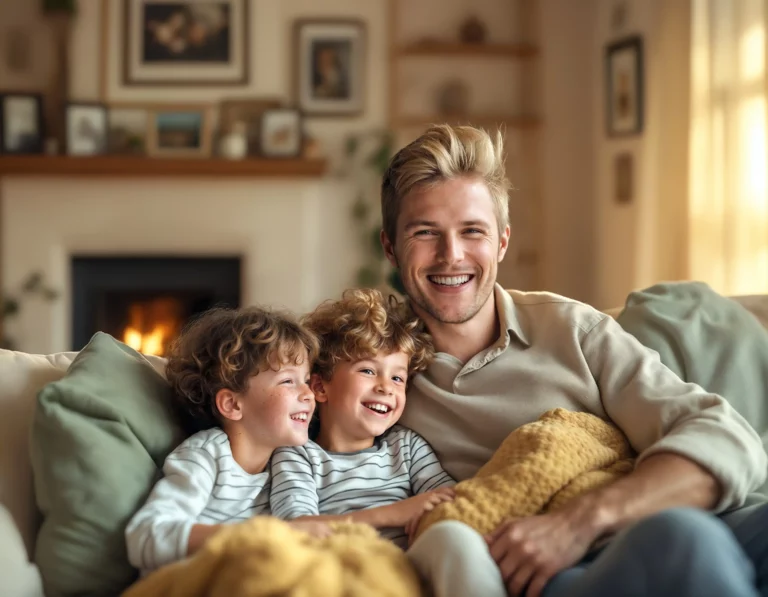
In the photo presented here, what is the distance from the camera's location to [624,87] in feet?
15.3

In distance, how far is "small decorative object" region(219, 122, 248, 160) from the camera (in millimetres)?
4679

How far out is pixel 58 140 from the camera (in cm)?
485

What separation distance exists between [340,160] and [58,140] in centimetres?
151

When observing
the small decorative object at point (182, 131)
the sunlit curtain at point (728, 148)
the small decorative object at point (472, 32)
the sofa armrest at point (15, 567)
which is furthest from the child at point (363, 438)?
the small decorative object at point (472, 32)

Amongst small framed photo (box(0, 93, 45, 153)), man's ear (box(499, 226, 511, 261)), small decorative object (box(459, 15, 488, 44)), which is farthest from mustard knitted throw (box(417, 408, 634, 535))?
small framed photo (box(0, 93, 45, 153))

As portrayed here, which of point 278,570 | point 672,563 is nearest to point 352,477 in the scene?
point 278,570

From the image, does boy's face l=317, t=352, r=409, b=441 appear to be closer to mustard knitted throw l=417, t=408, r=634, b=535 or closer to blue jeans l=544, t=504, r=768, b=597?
mustard knitted throw l=417, t=408, r=634, b=535

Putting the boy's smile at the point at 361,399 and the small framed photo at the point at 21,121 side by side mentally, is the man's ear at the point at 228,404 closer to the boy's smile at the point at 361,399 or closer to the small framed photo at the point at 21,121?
the boy's smile at the point at 361,399

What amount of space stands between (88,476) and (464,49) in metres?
3.88

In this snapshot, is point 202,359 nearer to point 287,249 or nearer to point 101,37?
point 287,249

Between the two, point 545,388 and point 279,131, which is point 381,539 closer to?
point 545,388

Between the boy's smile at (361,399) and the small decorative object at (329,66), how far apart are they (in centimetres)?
333

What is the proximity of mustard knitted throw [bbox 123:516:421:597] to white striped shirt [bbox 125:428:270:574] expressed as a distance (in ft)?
0.41

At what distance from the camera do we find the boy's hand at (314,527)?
1383 millimetres
